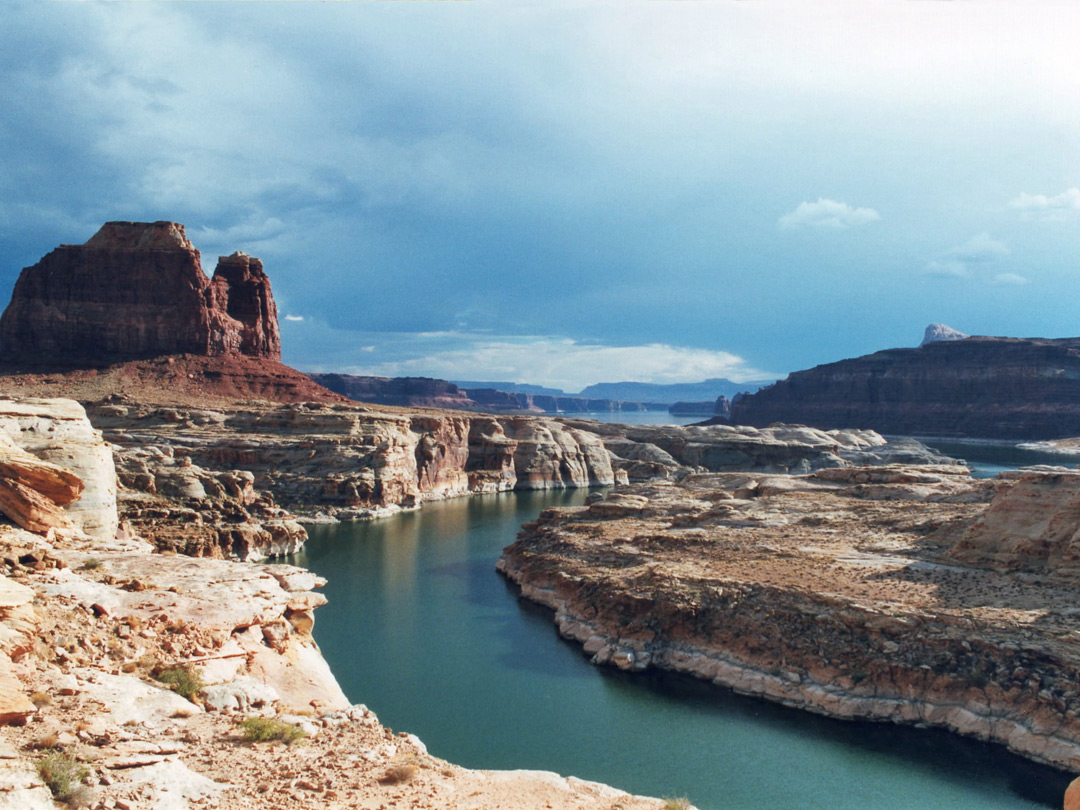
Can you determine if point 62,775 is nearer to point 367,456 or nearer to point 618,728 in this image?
point 618,728

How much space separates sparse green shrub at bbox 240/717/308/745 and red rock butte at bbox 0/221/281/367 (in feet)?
311

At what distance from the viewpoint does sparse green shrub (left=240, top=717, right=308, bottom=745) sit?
43.3 feet

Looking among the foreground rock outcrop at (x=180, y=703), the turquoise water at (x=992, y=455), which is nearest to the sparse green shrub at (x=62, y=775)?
the foreground rock outcrop at (x=180, y=703)

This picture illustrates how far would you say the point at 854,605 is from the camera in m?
27.1

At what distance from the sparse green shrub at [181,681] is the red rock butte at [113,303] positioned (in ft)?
304

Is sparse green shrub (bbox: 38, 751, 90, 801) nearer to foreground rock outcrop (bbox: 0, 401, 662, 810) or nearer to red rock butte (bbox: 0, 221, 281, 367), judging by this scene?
foreground rock outcrop (bbox: 0, 401, 662, 810)

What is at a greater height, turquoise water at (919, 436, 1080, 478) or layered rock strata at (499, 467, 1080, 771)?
turquoise water at (919, 436, 1080, 478)

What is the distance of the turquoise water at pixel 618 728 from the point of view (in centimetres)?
2020

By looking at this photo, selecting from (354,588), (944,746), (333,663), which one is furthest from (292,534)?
(944,746)

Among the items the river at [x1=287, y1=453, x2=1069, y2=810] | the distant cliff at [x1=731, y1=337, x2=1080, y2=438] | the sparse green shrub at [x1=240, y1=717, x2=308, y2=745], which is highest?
the distant cliff at [x1=731, y1=337, x2=1080, y2=438]

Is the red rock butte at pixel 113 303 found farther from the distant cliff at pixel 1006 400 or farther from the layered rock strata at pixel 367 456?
the distant cliff at pixel 1006 400

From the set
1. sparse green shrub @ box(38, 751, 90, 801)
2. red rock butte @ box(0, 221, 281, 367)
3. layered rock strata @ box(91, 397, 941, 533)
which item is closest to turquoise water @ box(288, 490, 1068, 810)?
sparse green shrub @ box(38, 751, 90, 801)

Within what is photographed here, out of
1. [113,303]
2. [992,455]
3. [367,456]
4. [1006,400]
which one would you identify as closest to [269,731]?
[367,456]

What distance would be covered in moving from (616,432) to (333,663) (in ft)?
304
